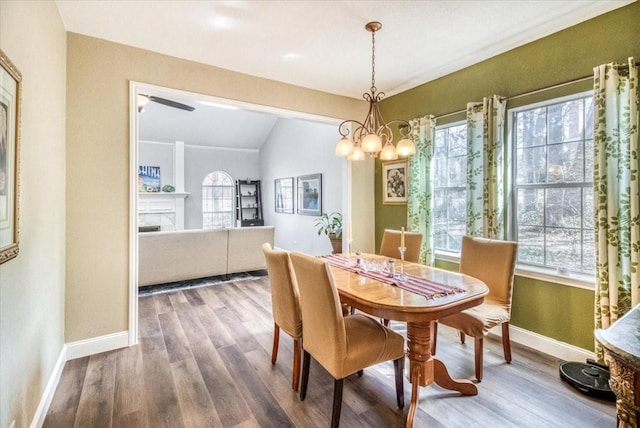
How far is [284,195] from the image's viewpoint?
7484mm

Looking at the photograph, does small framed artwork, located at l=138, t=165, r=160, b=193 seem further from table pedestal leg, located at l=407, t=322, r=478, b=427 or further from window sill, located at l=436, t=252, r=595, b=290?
window sill, located at l=436, t=252, r=595, b=290

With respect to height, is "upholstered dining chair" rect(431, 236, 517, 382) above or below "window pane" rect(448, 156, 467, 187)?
below

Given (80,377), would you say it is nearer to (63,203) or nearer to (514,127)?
(63,203)

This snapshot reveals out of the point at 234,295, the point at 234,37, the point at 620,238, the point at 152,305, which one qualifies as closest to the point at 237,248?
the point at 234,295

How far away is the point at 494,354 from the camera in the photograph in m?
2.63

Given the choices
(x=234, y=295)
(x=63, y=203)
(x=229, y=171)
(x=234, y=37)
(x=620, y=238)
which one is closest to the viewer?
(x=620, y=238)

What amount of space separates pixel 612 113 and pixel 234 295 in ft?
14.0

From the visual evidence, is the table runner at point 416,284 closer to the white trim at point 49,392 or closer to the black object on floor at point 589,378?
the black object on floor at point 589,378

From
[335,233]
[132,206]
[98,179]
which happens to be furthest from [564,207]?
[98,179]

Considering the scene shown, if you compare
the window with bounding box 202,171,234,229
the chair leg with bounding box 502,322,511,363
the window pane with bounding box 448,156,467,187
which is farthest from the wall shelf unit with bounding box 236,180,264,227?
the chair leg with bounding box 502,322,511,363

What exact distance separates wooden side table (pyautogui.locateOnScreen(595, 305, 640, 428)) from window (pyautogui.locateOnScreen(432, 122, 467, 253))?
250 cm

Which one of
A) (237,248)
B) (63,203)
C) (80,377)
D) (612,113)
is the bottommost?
(80,377)

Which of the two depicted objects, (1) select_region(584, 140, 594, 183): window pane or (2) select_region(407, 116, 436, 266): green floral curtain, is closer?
(1) select_region(584, 140, 594, 183): window pane

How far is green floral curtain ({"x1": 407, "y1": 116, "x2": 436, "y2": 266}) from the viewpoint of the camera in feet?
11.7
